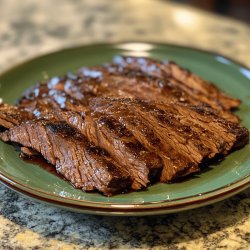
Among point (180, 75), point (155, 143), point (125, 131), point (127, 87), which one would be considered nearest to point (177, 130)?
point (155, 143)

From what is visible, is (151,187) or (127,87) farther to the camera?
(127,87)

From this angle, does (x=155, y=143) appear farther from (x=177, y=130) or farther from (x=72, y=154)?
(x=72, y=154)

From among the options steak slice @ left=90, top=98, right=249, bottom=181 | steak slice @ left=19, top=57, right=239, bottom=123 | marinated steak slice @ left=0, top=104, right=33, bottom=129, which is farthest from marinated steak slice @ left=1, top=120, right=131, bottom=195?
steak slice @ left=19, top=57, right=239, bottom=123

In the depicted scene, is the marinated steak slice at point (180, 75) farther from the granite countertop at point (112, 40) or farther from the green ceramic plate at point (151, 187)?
the granite countertop at point (112, 40)

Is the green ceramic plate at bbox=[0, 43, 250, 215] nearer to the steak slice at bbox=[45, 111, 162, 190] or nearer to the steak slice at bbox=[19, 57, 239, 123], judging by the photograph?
the steak slice at bbox=[45, 111, 162, 190]

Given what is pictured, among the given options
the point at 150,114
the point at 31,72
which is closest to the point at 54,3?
the point at 31,72

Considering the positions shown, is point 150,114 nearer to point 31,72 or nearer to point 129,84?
point 129,84

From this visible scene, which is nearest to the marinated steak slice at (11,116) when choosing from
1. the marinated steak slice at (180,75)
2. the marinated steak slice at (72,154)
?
the marinated steak slice at (72,154)

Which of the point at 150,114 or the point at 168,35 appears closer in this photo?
the point at 150,114
